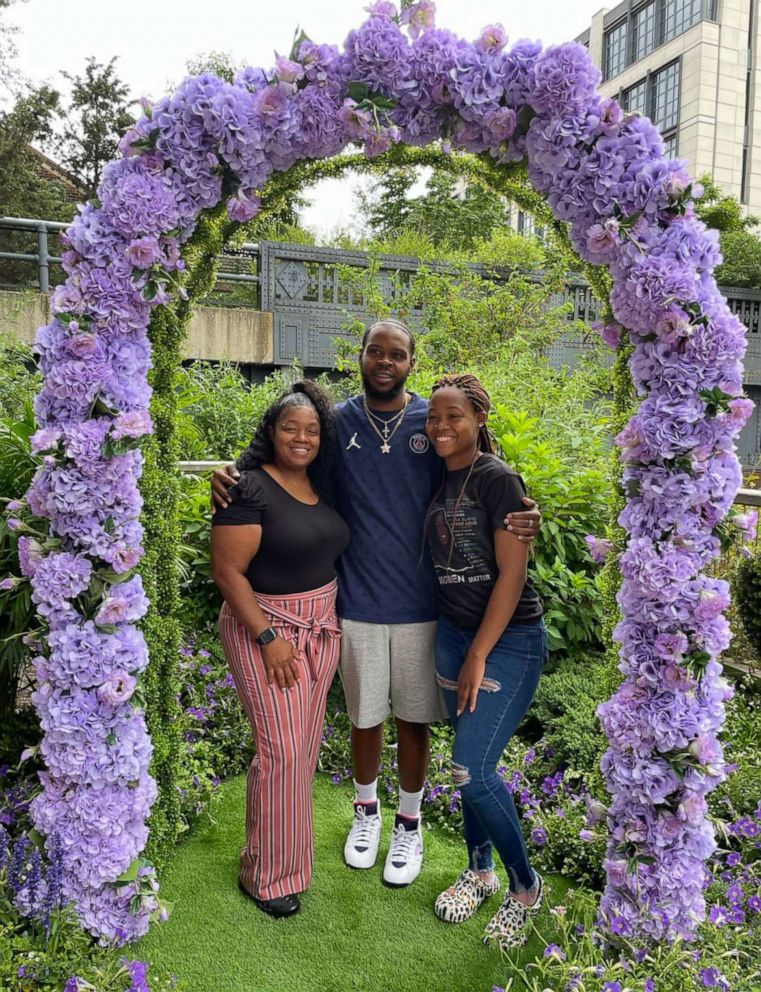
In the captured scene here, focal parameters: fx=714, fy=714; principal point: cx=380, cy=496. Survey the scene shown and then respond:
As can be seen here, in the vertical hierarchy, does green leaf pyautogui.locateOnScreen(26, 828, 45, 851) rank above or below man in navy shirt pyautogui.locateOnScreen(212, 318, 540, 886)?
below

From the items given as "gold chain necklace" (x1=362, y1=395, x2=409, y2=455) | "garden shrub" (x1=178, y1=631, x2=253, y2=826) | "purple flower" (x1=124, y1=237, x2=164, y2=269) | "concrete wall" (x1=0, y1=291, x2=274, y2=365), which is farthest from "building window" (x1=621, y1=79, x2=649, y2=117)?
"purple flower" (x1=124, y1=237, x2=164, y2=269)

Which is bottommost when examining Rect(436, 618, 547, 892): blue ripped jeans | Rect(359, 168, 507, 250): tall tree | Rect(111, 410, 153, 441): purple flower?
Rect(436, 618, 547, 892): blue ripped jeans

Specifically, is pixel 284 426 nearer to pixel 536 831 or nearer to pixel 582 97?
pixel 582 97

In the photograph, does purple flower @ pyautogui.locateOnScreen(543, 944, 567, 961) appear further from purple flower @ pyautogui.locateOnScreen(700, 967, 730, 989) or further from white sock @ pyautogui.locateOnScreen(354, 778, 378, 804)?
white sock @ pyautogui.locateOnScreen(354, 778, 378, 804)

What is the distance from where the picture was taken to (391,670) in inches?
102

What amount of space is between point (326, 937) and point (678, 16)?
27.1m

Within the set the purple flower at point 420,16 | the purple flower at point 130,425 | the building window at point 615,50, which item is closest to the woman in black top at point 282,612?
the purple flower at point 130,425

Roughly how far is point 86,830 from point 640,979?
1.70 metres

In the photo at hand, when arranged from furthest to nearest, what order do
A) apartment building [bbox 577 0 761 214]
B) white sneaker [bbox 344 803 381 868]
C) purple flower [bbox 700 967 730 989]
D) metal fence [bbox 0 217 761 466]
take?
apartment building [bbox 577 0 761 214], metal fence [bbox 0 217 761 466], white sneaker [bbox 344 803 381 868], purple flower [bbox 700 967 730 989]

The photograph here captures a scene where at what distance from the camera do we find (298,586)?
8.09ft

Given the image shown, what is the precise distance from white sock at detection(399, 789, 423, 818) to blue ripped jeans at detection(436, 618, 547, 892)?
1.48ft

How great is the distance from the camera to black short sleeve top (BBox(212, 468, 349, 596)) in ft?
7.77

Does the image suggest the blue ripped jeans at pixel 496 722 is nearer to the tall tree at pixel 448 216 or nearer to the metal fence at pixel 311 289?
the metal fence at pixel 311 289

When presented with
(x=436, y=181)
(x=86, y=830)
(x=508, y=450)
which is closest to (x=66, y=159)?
(x=436, y=181)
